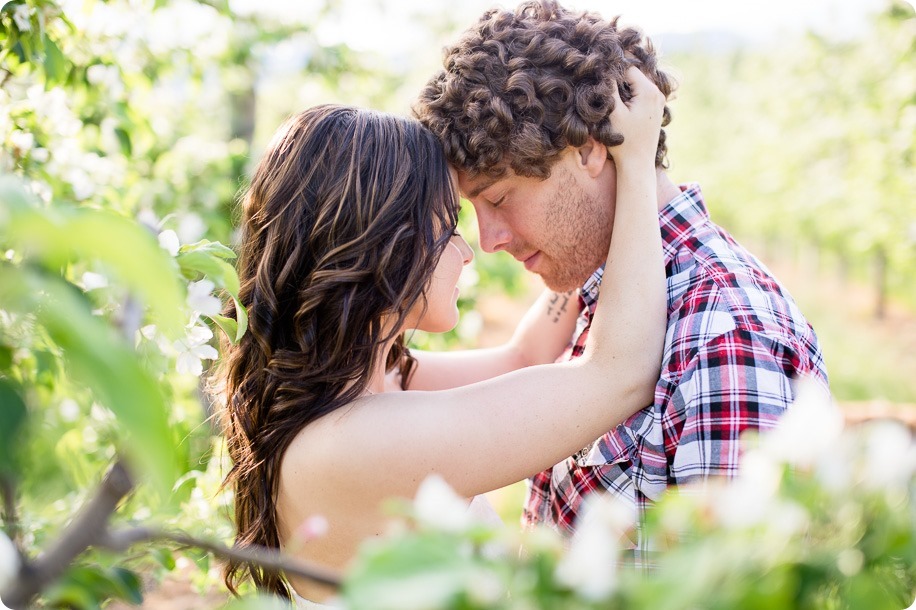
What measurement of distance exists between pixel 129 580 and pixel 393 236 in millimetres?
1068

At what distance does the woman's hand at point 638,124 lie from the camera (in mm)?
2215

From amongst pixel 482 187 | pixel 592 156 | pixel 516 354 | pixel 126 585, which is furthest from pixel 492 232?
pixel 126 585

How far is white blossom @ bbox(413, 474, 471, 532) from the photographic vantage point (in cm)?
66

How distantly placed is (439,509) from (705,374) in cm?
137

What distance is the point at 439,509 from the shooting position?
0.67m

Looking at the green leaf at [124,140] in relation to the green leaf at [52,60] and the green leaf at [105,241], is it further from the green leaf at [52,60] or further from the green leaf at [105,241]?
the green leaf at [105,241]

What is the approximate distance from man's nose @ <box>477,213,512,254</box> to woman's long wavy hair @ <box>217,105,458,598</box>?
447mm

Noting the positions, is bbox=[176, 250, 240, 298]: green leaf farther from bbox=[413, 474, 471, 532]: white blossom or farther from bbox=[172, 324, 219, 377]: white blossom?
bbox=[413, 474, 471, 532]: white blossom

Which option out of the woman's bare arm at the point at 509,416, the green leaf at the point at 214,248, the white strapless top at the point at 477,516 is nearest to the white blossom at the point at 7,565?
the green leaf at the point at 214,248

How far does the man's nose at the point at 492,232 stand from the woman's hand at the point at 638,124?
0.43m

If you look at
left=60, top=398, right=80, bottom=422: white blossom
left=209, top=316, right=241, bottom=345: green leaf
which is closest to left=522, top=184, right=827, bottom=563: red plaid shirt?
left=209, top=316, right=241, bottom=345: green leaf

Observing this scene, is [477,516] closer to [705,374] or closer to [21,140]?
[705,374]

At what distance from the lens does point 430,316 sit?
2162 mm

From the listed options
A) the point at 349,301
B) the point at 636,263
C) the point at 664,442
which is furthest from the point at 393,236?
the point at 664,442
